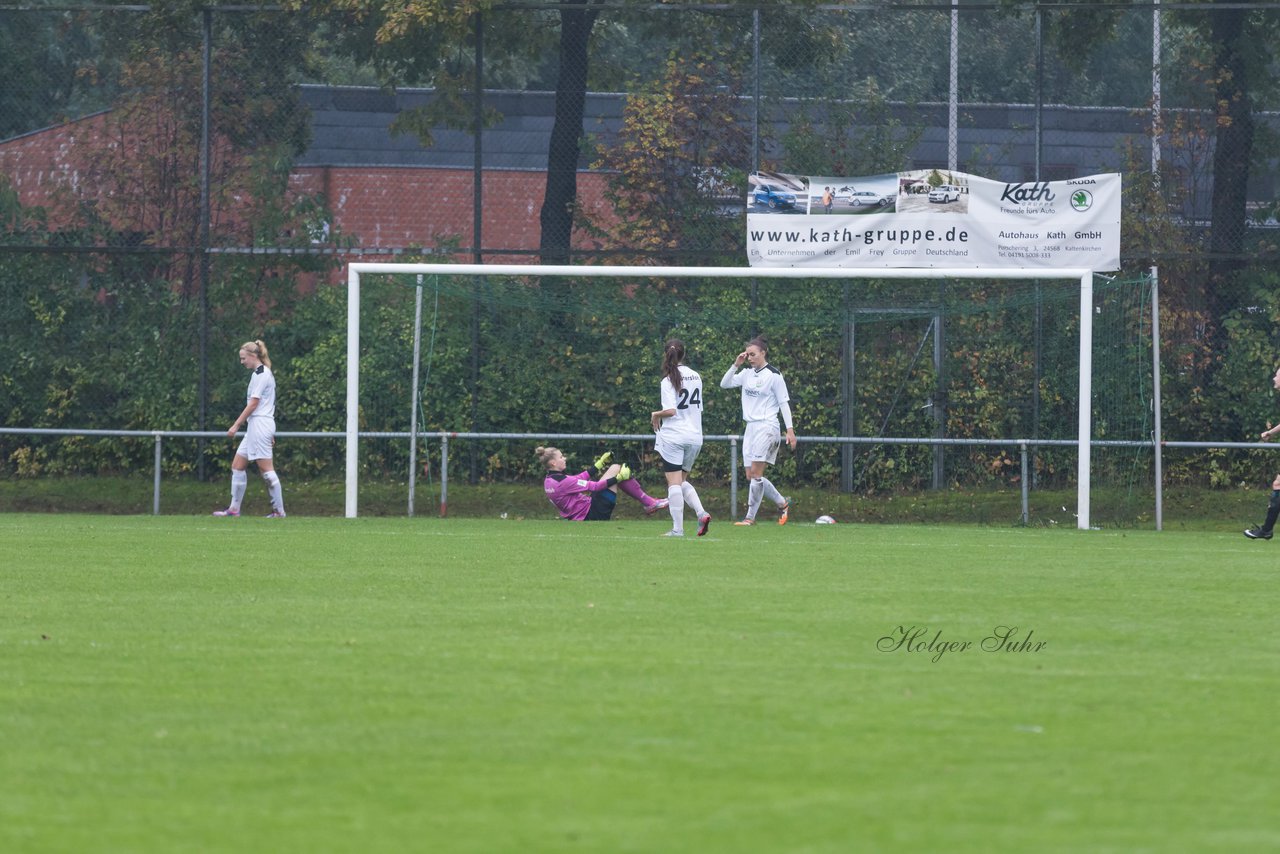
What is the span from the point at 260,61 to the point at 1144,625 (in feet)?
50.5

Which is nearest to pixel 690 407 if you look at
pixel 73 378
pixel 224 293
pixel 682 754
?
pixel 224 293

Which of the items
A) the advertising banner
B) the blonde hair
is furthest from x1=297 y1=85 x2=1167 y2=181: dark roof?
the blonde hair

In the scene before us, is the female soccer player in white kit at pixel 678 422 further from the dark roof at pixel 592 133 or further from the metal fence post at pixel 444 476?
the dark roof at pixel 592 133

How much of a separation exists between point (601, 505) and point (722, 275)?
2965mm

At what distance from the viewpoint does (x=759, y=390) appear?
58.8 ft

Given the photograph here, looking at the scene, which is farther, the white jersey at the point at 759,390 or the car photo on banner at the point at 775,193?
the car photo on banner at the point at 775,193

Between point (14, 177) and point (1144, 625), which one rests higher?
point (14, 177)

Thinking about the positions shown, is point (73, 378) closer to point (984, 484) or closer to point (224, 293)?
point (224, 293)

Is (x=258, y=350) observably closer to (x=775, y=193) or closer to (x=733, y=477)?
(x=733, y=477)

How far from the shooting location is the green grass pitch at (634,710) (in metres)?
4.71

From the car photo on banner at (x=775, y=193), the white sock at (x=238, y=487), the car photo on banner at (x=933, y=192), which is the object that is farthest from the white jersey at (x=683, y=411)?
the white sock at (x=238, y=487)

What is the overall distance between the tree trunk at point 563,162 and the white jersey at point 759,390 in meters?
3.47

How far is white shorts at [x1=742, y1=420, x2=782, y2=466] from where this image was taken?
18.0 metres

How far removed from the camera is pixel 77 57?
2112 centimetres
